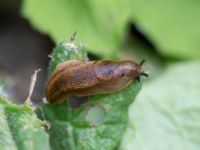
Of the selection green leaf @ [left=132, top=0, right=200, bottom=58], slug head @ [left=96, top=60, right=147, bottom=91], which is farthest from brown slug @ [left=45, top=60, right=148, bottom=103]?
green leaf @ [left=132, top=0, right=200, bottom=58]

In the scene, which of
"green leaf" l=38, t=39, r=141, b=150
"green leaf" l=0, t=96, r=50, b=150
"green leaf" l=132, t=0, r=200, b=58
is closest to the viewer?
"green leaf" l=0, t=96, r=50, b=150

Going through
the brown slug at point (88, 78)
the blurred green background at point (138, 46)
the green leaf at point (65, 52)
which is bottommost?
the brown slug at point (88, 78)

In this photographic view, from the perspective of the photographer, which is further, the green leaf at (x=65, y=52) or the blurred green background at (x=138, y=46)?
the blurred green background at (x=138, y=46)

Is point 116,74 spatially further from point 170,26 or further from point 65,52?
point 170,26

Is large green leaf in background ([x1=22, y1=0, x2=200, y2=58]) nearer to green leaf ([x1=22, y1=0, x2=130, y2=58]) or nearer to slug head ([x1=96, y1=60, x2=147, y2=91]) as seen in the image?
green leaf ([x1=22, y1=0, x2=130, y2=58])

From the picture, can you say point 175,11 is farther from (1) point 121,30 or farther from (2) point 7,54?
(2) point 7,54

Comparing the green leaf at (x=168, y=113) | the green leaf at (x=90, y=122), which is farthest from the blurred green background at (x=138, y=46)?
the green leaf at (x=90, y=122)

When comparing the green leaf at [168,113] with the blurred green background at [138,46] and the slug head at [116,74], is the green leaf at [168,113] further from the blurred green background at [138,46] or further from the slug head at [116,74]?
the slug head at [116,74]

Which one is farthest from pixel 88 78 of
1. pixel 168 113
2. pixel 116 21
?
pixel 116 21
